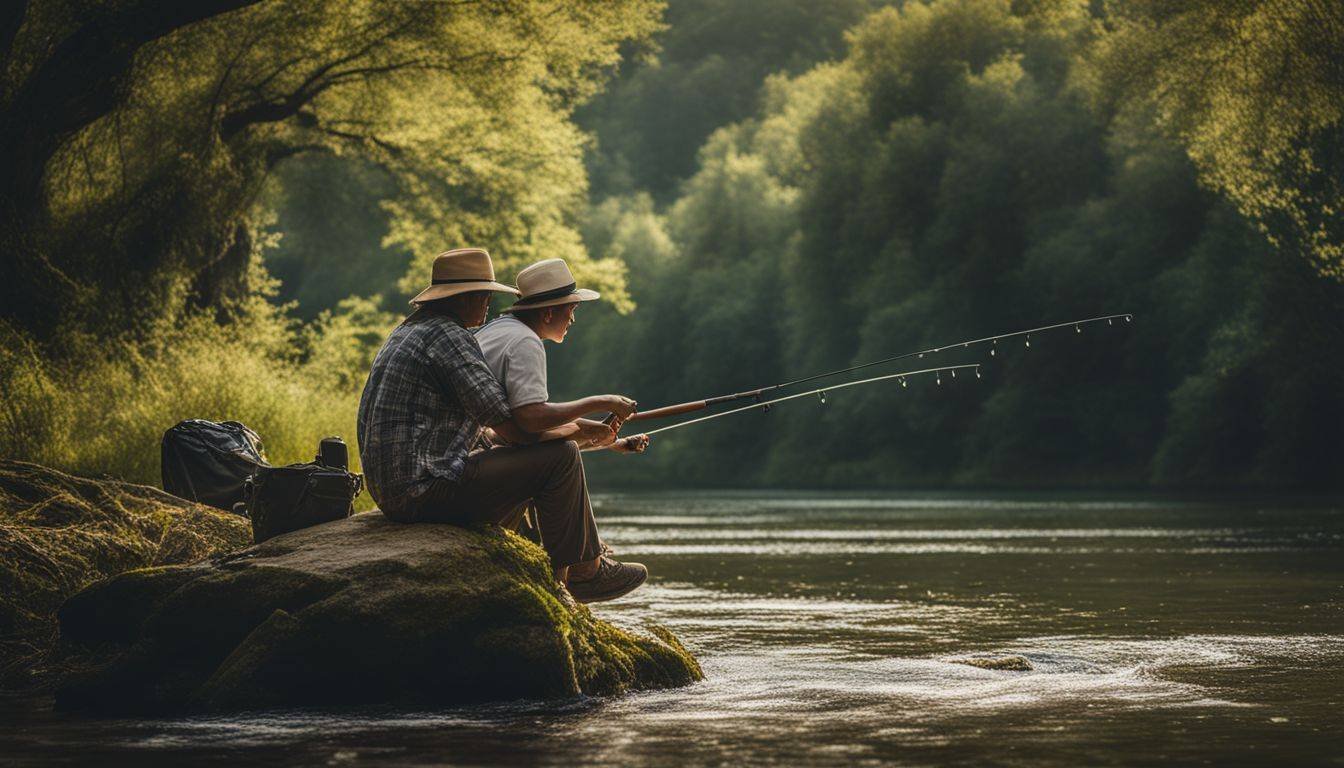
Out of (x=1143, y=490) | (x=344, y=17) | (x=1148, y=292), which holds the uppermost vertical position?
(x=344, y=17)

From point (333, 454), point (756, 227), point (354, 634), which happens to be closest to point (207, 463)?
point (333, 454)

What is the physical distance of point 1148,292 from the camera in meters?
42.4

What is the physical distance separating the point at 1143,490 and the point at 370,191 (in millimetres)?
16768

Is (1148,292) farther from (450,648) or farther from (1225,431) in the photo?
(450,648)

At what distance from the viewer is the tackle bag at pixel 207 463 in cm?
1216

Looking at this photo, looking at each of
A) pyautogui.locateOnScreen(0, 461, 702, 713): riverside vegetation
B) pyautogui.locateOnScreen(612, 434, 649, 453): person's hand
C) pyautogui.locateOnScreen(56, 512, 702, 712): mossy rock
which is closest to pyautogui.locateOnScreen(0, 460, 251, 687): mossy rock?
pyautogui.locateOnScreen(0, 461, 702, 713): riverside vegetation

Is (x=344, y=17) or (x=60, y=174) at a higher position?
(x=344, y=17)

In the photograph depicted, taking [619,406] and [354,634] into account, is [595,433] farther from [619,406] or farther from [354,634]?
[354,634]

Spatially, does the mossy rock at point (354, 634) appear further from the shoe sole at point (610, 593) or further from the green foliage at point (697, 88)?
the green foliage at point (697, 88)

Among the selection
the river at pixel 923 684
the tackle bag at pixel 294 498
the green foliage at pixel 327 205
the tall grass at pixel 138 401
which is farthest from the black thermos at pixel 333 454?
the green foliage at pixel 327 205

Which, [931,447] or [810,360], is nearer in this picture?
[931,447]

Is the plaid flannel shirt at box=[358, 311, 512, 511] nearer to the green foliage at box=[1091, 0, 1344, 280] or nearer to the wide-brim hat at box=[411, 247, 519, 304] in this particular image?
the wide-brim hat at box=[411, 247, 519, 304]

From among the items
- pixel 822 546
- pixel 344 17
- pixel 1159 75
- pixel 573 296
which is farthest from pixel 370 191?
pixel 573 296

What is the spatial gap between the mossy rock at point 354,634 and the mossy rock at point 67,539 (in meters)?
1.16
